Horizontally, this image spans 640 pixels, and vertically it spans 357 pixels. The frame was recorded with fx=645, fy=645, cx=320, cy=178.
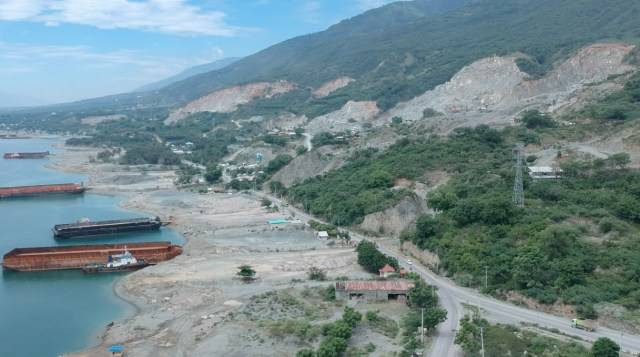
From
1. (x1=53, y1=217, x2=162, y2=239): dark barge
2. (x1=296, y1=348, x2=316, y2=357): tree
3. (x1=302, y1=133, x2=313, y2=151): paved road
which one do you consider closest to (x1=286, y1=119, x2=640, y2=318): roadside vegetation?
(x1=296, y1=348, x2=316, y2=357): tree

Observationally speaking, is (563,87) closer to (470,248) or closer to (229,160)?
(229,160)

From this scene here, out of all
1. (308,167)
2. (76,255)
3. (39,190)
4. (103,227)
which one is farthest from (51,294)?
Answer: (39,190)

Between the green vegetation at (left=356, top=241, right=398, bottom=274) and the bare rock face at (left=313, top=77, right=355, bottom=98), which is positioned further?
the bare rock face at (left=313, top=77, right=355, bottom=98)

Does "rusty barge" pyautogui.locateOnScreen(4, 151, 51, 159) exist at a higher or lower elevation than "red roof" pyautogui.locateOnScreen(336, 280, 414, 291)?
higher

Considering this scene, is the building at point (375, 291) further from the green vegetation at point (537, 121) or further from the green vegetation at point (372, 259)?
the green vegetation at point (537, 121)

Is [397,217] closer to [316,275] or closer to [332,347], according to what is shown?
[316,275]

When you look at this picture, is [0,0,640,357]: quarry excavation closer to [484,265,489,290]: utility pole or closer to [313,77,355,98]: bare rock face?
[484,265,489,290]: utility pole

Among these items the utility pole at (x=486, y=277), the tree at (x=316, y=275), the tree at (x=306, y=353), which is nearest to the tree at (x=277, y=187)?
the tree at (x=316, y=275)

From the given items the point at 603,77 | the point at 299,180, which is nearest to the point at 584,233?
the point at 299,180
